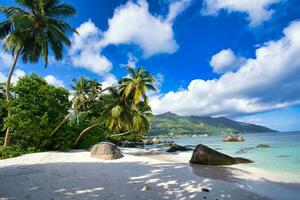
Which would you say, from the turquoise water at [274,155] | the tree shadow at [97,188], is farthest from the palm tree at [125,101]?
the tree shadow at [97,188]

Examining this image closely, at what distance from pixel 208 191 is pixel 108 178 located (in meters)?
3.89

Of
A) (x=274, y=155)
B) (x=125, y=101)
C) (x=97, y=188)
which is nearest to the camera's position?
(x=97, y=188)

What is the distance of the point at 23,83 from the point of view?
20406mm

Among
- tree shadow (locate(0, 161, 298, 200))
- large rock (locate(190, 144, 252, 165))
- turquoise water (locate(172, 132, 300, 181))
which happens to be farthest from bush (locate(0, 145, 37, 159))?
turquoise water (locate(172, 132, 300, 181))

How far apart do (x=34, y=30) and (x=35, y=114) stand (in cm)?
721

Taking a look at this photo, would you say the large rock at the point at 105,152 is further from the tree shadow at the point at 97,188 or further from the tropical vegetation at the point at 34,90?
the tree shadow at the point at 97,188

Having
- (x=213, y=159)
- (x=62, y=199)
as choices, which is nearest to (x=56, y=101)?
(x=213, y=159)

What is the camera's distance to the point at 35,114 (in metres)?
20.2

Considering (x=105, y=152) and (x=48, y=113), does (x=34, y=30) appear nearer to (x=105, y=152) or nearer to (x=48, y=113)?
(x=48, y=113)

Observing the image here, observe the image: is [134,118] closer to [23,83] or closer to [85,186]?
[23,83]

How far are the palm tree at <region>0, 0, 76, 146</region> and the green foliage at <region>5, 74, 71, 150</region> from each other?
1.13 m

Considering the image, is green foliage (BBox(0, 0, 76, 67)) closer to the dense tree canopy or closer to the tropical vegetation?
the tropical vegetation

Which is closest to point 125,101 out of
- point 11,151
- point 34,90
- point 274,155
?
point 34,90

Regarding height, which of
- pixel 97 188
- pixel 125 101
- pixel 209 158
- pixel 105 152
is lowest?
pixel 97 188
